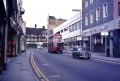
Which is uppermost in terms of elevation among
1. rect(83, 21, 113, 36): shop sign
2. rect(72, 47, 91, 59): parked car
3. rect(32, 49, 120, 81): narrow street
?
rect(83, 21, 113, 36): shop sign

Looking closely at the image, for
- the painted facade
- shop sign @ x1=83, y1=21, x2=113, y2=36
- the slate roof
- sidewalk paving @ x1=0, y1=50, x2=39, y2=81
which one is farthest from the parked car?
the slate roof

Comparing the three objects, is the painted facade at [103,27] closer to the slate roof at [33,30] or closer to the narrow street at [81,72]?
the narrow street at [81,72]

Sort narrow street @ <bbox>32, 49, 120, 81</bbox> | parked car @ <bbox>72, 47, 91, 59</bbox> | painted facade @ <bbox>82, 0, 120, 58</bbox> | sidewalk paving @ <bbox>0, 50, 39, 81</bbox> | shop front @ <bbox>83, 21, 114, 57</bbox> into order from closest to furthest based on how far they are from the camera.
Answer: sidewalk paving @ <bbox>0, 50, 39, 81</bbox>
narrow street @ <bbox>32, 49, 120, 81</bbox>
parked car @ <bbox>72, 47, 91, 59</bbox>
painted facade @ <bbox>82, 0, 120, 58</bbox>
shop front @ <bbox>83, 21, 114, 57</bbox>

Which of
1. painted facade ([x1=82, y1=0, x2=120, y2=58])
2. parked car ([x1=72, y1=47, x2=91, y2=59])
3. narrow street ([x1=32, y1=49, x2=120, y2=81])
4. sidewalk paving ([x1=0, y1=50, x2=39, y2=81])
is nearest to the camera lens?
sidewalk paving ([x1=0, y1=50, x2=39, y2=81])

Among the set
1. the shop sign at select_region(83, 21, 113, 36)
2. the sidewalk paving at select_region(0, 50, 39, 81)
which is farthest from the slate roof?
the sidewalk paving at select_region(0, 50, 39, 81)

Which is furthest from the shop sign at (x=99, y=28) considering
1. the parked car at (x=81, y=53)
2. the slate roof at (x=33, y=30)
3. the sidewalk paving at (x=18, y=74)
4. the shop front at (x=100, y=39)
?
the slate roof at (x=33, y=30)

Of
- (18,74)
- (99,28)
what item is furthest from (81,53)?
(18,74)

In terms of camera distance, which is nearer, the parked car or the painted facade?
the parked car

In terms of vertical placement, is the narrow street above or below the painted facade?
below

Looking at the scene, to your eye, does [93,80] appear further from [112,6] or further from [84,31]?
[84,31]

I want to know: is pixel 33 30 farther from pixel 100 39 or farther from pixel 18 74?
pixel 18 74

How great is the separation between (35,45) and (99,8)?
75116mm

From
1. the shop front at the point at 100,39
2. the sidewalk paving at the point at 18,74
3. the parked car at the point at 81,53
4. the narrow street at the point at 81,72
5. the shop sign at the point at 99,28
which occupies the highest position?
the shop sign at the point at 99,28

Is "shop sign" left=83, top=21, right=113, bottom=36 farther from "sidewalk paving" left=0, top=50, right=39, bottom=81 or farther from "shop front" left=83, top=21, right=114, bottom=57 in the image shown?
"sidewalk paving" left=0, top=50, right=39, bottom=81
